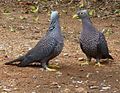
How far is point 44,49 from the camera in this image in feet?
23.1

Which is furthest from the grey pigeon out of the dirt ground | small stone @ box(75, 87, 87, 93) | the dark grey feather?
small stone @ box(75, 87, 87, 93)

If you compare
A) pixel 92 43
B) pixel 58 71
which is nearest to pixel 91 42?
pixel 92 43

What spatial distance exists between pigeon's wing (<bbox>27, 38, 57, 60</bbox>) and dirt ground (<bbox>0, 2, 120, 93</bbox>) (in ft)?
0.69

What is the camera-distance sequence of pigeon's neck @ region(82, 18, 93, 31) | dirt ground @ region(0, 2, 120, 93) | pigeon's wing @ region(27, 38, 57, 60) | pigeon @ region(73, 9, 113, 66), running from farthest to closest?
pigeon's neck @ region(82, 18, 93, 31), pigeon @ region(73, 9, 113, 66), pigeon's wing @ region(27, 38, 57, 60), dirt ground @ region(0, 2, 120, 93)

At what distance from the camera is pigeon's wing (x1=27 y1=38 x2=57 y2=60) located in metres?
7.01

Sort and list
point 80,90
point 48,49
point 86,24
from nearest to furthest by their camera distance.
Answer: point 80,90 → point 48,49 → point 86,24

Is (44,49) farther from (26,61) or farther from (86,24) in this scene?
(86,24)

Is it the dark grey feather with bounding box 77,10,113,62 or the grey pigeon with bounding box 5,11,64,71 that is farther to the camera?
the dark grey feather with bounding box 77,10,113,62

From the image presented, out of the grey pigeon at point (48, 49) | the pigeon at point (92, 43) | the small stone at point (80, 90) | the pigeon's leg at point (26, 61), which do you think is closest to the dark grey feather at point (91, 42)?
the pigeon at point (92, 43)

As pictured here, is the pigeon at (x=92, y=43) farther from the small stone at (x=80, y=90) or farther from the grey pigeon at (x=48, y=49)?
the small stone at (x=80, y=90)

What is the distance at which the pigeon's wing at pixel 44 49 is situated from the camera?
7.01 metres

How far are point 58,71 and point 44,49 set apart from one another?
388 mm

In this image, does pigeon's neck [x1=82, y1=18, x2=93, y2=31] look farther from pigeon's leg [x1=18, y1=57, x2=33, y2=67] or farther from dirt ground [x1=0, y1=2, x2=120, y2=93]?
pigeon's leg [x1=18, y1=57, x2=33, y2=67]

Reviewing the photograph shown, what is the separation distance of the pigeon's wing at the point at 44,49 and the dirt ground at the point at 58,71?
0.69 feet
